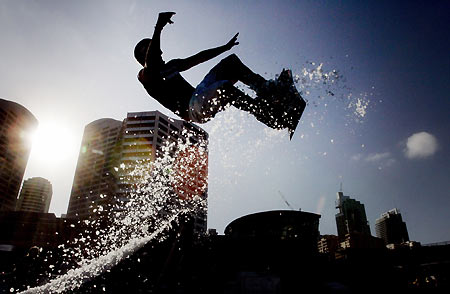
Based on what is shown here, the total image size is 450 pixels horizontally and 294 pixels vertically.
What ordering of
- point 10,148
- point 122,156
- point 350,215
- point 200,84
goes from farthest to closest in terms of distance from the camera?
point 10,148, point 350,215, point 122,156, point 200,84

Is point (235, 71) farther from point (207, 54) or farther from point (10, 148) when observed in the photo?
point (10, 148)

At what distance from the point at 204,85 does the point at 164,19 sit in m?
1.31

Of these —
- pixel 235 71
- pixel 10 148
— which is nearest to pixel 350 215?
pixel 235 71

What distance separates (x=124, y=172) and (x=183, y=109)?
14787 centimetres

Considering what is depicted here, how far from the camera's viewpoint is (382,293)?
3.39m

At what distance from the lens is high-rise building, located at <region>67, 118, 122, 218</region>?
16738cm

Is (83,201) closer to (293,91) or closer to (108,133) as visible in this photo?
(108,133)

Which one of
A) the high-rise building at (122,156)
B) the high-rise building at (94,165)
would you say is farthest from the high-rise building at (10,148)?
the high-rise building at (122,156)

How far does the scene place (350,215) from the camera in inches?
5797

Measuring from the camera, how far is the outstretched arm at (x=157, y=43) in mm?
4344

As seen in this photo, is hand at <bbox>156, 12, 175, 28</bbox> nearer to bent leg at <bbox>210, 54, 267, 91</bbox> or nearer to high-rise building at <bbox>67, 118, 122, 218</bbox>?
bent leg at <bbox>210, 54, 267, 91</bbox>

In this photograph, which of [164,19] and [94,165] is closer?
[164,19]

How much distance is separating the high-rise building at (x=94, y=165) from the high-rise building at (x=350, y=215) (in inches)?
5587

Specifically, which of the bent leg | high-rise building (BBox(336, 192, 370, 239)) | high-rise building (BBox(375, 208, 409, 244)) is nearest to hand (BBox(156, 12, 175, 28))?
the bent leg
